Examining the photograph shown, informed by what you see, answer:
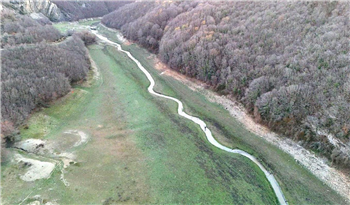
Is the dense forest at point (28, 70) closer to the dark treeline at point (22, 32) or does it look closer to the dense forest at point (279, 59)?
the dark treeline at point (22, 32)

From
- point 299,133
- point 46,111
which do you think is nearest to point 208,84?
point 299,133

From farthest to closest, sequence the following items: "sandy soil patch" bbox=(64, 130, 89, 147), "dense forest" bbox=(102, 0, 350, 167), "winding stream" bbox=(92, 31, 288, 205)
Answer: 1. "sandy soil patch" bbox=(64, 130, 89, 147)
2. "dense forest" bbox=(102, 0, 350, 167)
3. "winding stream" bbox=(92, 31, 288, 205)

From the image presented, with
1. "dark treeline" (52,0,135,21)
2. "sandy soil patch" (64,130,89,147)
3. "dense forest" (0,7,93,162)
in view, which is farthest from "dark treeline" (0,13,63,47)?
"dark treeline" (52,0,135,21)

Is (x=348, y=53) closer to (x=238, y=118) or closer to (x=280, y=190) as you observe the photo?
(x=238, y=118)

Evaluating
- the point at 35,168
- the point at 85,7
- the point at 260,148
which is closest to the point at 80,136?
the point at 35,168

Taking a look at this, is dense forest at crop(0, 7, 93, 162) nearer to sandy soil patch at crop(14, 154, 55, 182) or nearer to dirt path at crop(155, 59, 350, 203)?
sandy soil patch at crop(14, 154, 55, 182)

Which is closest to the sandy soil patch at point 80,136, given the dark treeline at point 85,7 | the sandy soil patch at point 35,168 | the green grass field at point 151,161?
the green grass field at point 151,161

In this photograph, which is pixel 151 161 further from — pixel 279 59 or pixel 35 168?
pixel 279 59
